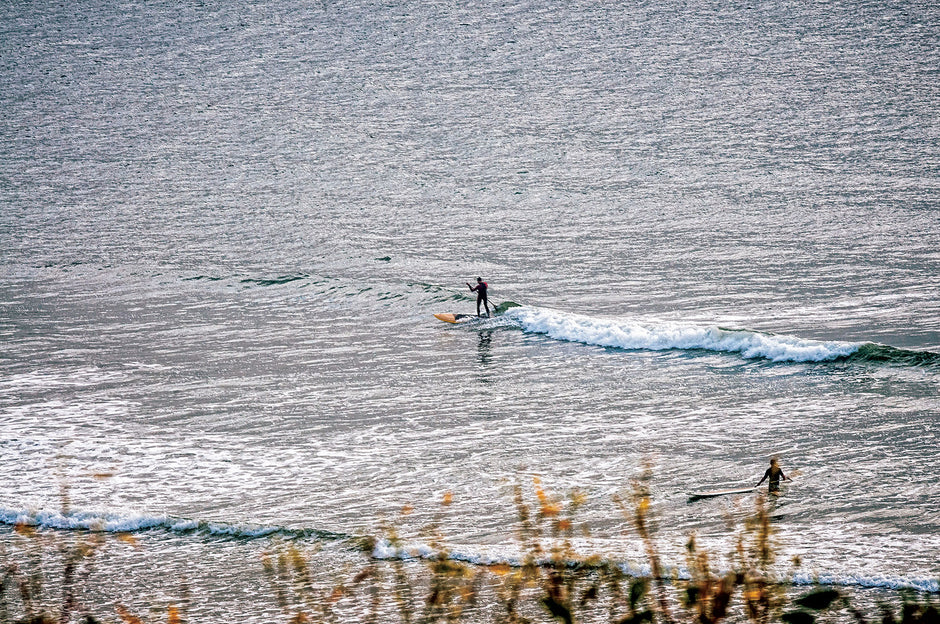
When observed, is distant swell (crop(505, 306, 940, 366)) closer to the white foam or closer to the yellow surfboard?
the white foam

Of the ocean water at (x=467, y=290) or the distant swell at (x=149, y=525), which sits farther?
the ocean water at (x=467, y=290)

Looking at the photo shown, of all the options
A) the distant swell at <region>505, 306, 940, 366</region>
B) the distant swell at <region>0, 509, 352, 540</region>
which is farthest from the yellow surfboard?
the distant swell at <region>0, 509, 352, 540</region>

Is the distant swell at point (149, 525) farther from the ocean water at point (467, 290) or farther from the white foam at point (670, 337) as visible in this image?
the white foam at point (670, 337)

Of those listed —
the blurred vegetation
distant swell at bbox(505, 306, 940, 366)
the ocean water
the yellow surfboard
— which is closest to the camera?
the blurred vegetation

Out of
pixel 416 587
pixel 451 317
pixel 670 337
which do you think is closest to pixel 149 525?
pixel 416 587

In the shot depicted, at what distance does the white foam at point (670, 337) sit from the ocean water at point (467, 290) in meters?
0.11

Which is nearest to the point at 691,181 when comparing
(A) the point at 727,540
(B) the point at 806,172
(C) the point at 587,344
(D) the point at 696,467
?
(B) the point at 806,172

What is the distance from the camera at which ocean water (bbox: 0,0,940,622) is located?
39.7 ft

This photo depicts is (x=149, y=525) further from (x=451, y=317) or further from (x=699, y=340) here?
(x=451, y=317)

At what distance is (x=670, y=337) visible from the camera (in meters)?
21.8

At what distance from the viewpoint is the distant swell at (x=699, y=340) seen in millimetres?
18953

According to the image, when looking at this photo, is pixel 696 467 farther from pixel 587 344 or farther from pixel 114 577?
pixel 587 344

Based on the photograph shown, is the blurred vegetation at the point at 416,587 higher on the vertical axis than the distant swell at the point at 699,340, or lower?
lower

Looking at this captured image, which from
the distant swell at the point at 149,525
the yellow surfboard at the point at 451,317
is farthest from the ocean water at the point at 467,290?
the yellow surfboard at the point at 451,317
